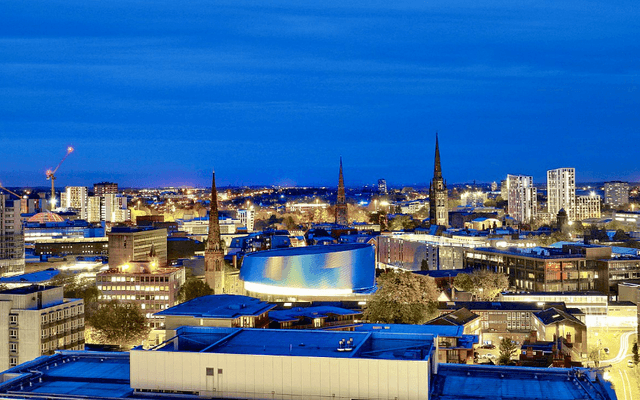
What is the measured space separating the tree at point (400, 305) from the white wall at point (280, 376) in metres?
18.5

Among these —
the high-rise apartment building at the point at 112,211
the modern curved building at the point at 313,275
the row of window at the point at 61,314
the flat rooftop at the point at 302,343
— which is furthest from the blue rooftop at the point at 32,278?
the high-rise apartment building at the point at 112,211

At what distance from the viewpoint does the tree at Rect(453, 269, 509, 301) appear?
46.5m

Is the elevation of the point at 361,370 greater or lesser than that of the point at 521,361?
greater

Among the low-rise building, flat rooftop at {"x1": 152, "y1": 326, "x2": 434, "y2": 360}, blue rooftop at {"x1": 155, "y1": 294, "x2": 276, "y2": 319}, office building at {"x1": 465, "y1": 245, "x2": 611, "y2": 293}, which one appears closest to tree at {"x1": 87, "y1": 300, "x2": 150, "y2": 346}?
blue rooftop at {"x1": 155, "y1": 294, "x2": 276, "y2": 319}

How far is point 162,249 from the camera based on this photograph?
253 ft

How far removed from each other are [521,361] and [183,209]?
5192 inches

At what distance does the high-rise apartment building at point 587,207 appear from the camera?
422 ft

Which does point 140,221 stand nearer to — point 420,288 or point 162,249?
point 162,249

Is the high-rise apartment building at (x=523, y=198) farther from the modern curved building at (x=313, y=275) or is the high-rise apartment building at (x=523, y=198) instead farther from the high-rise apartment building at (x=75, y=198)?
the modern curved building at (x=313, y=275)

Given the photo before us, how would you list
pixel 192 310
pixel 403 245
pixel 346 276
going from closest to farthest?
1. pixel 192 310
2. pixel 346 276
3. pixel 403 245

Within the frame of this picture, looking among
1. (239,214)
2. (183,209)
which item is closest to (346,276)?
(239,214)

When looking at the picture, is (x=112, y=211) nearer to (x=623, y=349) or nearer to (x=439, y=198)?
(x=439, y=198)

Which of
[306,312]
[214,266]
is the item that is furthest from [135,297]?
[306,312]

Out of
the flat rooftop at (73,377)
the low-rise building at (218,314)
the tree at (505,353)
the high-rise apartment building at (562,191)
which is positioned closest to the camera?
the flat rooftop at (73,377)
